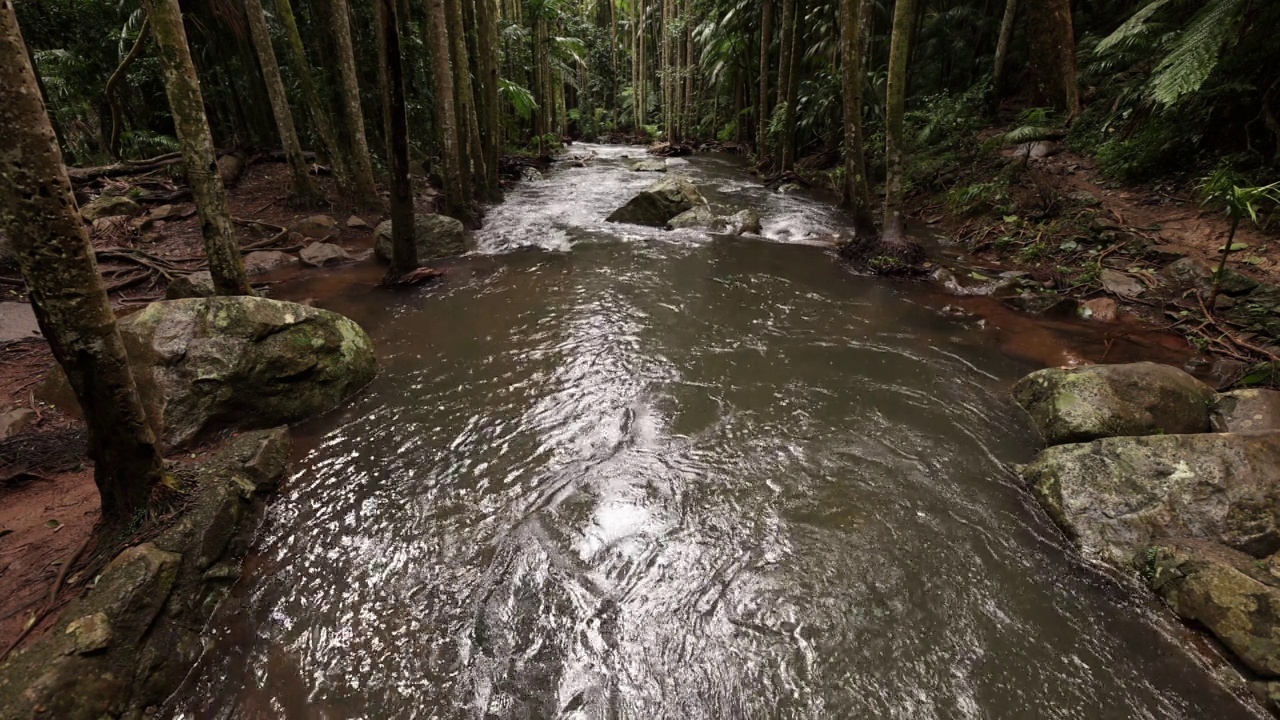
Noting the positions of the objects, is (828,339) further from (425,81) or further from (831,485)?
(425,81)

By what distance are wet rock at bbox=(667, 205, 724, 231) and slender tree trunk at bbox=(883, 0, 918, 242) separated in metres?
3.89

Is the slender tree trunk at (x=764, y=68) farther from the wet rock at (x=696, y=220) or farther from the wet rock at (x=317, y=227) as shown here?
the wet rock at (x=317, y=227)

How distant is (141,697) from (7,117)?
105 inches

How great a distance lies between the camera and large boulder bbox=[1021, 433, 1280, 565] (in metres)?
3.23

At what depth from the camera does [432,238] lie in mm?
9570

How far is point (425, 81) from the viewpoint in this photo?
45.0 ft

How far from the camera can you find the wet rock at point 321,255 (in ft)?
29.3

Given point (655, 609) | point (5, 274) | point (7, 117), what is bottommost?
point (655, 609)

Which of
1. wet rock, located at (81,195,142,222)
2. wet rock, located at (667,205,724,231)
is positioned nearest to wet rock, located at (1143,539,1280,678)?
wet rock, located at (667,205,724,231)

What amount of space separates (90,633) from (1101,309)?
9403 millimetres

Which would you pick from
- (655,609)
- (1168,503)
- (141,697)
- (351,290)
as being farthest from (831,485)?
(351,290)

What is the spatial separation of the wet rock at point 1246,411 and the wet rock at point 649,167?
1791cm

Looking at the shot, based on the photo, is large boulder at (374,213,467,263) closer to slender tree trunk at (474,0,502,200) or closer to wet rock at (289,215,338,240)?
wet rock at (289,215,338,240)

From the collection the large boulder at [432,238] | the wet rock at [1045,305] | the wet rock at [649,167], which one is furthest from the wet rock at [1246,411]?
the wet rock at [649,167]
